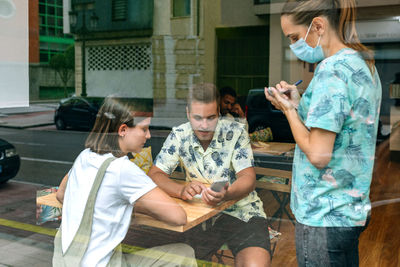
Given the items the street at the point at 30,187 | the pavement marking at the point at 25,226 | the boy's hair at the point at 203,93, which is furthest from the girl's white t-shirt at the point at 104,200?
the pavement marking at the point at 25,226

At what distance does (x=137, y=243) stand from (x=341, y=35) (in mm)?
1570

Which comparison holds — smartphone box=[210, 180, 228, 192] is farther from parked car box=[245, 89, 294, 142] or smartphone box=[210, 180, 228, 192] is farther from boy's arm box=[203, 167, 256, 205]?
parked car box=[245, 89, 294, 142]

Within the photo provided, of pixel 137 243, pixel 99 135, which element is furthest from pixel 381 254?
pixel 99 135

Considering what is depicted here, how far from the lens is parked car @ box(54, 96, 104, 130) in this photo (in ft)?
9.45

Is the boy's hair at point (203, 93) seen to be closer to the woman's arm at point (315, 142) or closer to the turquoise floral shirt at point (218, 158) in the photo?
the turquoise floral shirt at point (218, 158)

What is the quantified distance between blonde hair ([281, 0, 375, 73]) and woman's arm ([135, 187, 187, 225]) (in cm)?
93

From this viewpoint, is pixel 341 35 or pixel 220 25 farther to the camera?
pixel 220 25

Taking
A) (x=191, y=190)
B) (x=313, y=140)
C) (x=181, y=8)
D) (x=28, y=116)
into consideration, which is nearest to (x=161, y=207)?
(x=191, y=190)

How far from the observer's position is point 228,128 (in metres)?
2.43

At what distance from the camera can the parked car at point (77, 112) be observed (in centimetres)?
288

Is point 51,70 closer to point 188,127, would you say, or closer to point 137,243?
point 188,127

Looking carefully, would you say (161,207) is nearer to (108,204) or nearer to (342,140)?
(108,204)

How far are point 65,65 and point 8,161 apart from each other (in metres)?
1.17

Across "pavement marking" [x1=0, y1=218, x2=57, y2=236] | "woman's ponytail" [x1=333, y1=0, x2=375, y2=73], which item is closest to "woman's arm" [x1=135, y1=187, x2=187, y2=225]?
"woman's ponytail" [x1=333, y1=0, x2=375, y2=73]
